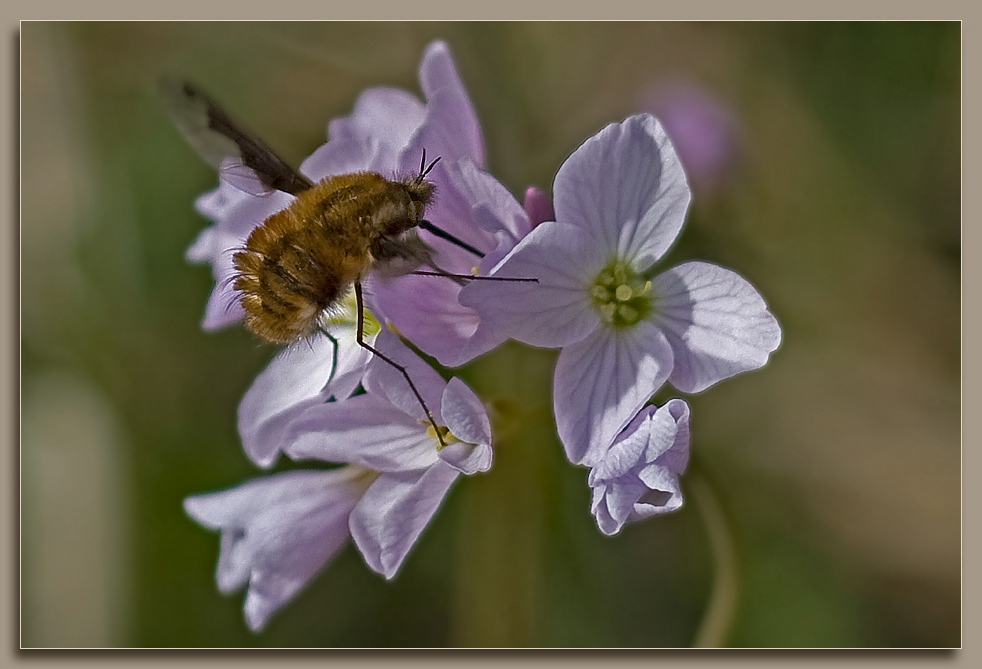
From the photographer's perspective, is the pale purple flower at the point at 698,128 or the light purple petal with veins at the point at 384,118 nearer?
the light purple petal with veins at the point at 384,118

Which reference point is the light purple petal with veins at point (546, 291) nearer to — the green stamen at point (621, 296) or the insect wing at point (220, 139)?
the green stamen at point (621, 296)

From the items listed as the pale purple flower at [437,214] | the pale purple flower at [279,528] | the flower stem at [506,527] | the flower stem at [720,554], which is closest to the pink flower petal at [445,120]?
the pale purple flower at [437,214]

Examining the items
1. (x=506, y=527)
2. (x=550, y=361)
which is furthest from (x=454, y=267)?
(x=506, y=527)

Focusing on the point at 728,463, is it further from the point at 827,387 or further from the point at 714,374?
the point at 714,374

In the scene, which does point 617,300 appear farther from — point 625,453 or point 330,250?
point 330,250

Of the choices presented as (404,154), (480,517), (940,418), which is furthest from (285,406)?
Answer: (940,418)

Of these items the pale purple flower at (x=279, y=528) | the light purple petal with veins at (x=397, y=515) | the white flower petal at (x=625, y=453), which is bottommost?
the pale purple flower at (x=279, y=528)

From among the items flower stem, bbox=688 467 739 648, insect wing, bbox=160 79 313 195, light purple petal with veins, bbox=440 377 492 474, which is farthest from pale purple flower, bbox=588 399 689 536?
insect wing, bbox=160 79 313 195
